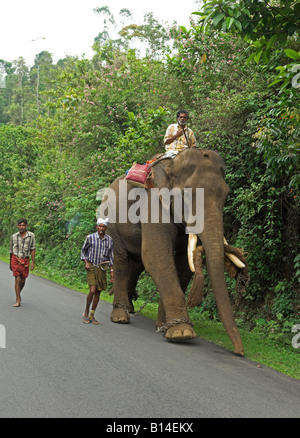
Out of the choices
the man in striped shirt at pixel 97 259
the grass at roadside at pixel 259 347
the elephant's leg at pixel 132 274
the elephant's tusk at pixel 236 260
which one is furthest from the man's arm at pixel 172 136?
the grass at roadside at pixel 259 347

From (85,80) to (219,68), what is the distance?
343 inches

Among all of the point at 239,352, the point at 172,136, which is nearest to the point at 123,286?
the point at 172,136

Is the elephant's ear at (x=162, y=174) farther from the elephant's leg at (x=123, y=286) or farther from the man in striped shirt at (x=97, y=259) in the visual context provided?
the elephant's leg at (x=123, y=286)

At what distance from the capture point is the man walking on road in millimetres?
10445

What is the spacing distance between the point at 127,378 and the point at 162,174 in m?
3.47

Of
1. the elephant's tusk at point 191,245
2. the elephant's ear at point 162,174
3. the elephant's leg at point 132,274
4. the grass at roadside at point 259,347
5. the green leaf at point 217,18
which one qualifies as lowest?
the grass at roadside at point 259,347

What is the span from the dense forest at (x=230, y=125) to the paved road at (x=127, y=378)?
1.51 meters

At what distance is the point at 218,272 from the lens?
6.41 meters

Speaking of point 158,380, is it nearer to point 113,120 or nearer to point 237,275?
point 237,275

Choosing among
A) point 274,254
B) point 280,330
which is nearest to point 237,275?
point 280,330

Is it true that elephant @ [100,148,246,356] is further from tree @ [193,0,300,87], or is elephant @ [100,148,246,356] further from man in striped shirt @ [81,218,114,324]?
tree @ [193,0,300,87]

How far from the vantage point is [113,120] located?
55.6 ft

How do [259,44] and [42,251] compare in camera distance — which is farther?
[42,251]

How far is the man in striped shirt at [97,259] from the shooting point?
28.1ft
